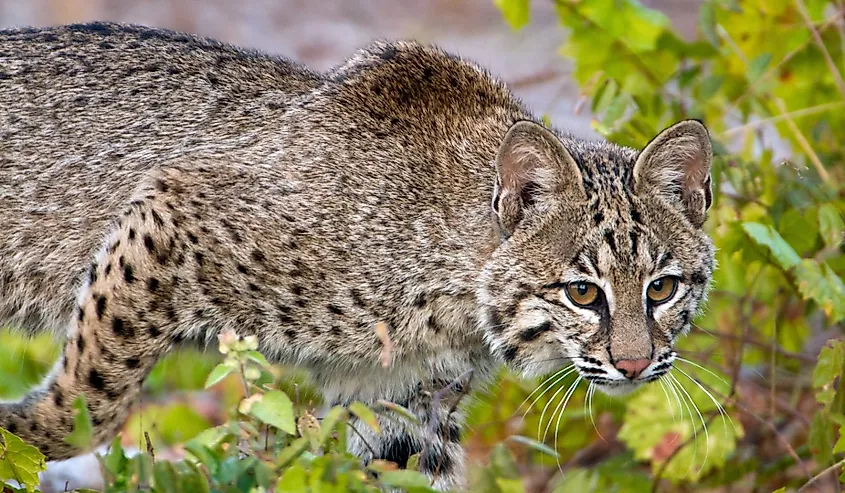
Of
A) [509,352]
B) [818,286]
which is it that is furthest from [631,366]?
[818,286]

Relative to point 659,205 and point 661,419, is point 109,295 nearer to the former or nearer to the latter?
point 659,205

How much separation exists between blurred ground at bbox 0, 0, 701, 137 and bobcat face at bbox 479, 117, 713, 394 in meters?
8.60

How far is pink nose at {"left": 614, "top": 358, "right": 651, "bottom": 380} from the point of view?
454 centimetres

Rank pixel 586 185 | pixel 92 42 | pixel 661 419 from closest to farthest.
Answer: pixel 586 185 < pixel 92 42 < pixel 661 419

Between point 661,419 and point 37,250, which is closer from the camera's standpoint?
point 37,250

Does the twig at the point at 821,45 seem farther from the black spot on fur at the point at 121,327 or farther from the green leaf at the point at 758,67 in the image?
the black spot on fur at the point at 121,327

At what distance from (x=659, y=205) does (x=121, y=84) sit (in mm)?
2488

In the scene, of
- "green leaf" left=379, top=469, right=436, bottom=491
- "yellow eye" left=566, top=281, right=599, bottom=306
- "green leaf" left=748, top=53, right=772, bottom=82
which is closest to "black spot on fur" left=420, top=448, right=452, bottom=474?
"yellow eye" left=566, top=281, right=599, bottom=306

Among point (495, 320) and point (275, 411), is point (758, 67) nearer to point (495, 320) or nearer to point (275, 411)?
point (495, 320)

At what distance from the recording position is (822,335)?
30.1ft

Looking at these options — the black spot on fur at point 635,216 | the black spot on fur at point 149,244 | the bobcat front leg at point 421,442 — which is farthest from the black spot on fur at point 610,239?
the black spot on fur at point 149,244

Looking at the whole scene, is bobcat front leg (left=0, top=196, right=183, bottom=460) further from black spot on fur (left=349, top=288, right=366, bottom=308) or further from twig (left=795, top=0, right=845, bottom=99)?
twig (left=795, top=0, right=845, bottom=99)

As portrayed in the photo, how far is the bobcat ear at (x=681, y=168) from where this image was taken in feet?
15.9

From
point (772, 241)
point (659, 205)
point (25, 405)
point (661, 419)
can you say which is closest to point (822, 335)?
point (661, 419)
